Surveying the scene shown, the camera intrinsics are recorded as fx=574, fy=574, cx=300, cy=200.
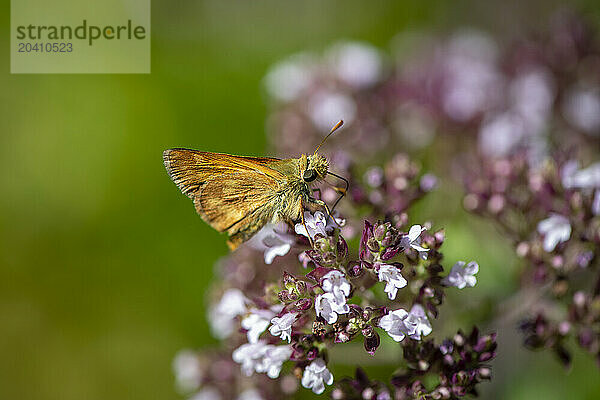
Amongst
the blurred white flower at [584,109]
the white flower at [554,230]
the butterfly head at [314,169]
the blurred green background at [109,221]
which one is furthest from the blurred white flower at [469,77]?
the butterfly head at [314,169]

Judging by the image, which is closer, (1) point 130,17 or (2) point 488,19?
(1) point 130,17

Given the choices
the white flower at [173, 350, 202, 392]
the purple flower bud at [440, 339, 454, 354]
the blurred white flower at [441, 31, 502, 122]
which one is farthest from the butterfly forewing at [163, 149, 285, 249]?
the blurred white flower at [441, 31, 502, 122]

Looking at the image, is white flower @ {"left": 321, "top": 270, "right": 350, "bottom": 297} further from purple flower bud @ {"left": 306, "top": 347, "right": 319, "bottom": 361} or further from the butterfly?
the butterfly

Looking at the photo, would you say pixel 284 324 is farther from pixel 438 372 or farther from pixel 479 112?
pixel 479 112

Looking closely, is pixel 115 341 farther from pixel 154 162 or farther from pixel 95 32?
pixel 95 32

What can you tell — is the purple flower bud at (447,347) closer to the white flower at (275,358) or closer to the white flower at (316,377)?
the white flower at (316,377)

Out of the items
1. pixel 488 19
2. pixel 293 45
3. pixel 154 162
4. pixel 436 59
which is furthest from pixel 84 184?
pixel 488 19
